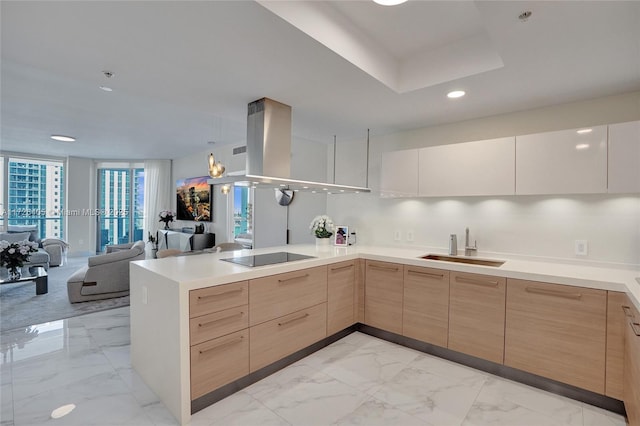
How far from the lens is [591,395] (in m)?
2.09

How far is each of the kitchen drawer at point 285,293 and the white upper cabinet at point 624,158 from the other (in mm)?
2287

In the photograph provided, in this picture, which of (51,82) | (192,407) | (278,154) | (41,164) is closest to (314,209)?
(278,154)

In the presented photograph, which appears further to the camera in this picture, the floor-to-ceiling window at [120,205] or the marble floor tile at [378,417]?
the floor-to-ceiling window at [120,205]

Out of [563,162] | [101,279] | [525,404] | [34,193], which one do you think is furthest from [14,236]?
[563,162]

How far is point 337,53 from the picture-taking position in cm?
186

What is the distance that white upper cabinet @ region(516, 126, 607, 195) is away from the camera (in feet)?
7.60

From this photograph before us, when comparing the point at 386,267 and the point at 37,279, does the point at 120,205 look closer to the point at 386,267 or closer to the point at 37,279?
the point at 37,279

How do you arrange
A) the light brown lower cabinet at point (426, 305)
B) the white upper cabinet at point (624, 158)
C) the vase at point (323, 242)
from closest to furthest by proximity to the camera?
the white upper cabinet at point (624, 158), the light brown lower cabinet at point (426, 305), the vase at point (323, 242)

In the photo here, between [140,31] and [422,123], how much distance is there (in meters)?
2.63

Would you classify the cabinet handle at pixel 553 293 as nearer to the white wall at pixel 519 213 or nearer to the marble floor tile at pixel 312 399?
the white wall at pixel 519 213

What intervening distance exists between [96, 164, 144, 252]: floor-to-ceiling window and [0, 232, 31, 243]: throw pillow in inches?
79.4

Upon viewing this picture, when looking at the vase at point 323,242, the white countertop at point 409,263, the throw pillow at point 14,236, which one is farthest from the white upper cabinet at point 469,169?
the throw pillow at point 14,236

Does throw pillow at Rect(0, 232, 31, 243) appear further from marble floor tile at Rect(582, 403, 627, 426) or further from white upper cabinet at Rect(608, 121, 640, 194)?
white upper cabinet at Rect(608, 121, 640, 194)

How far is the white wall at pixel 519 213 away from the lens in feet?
8.00
